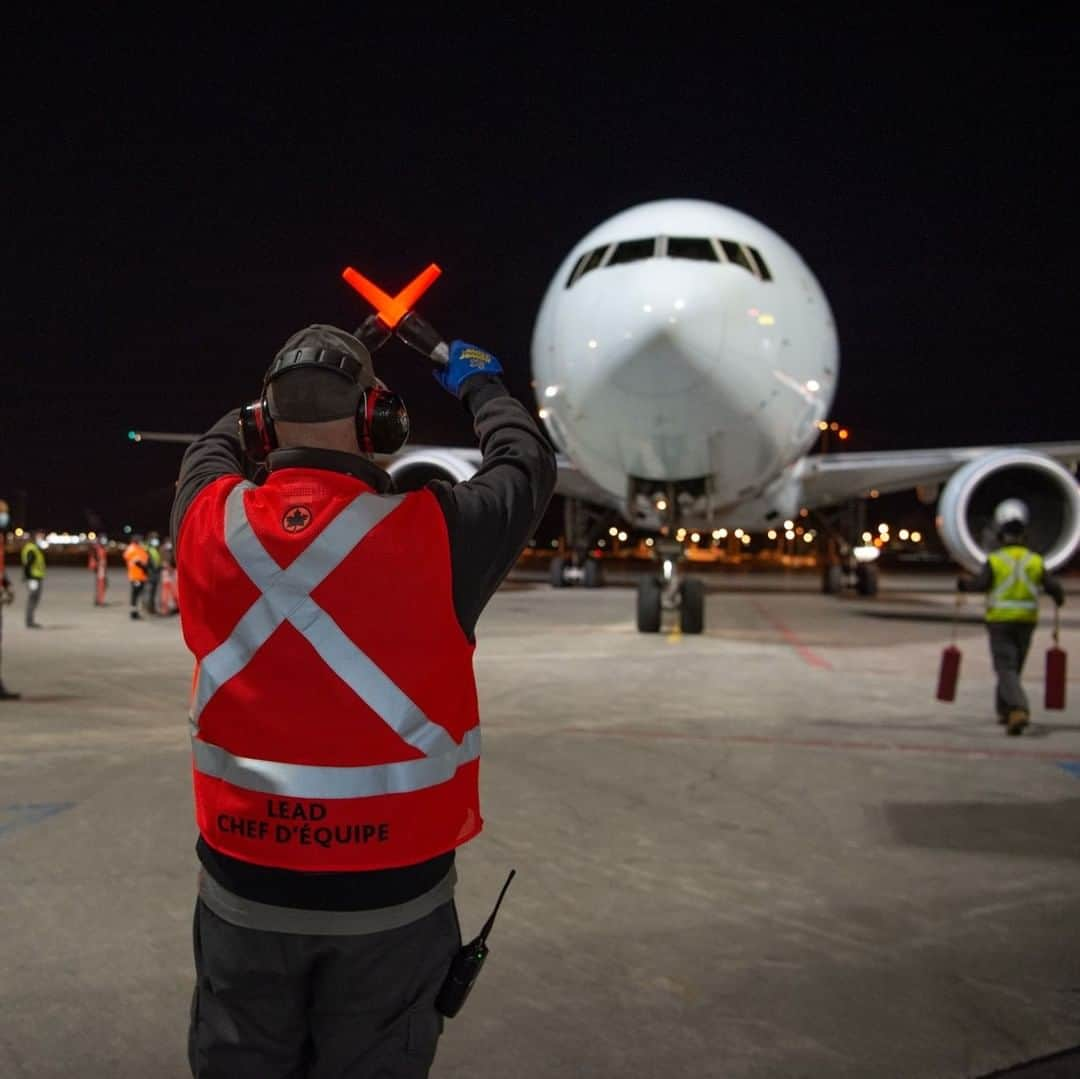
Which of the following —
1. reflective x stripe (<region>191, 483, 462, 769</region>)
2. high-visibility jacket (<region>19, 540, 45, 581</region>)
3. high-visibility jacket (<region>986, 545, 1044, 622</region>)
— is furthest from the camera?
high-visibility jacket (<region>19, 540, 45, 581</region>)

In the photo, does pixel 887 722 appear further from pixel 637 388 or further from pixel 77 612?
pixel 77 612

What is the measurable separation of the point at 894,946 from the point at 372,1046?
6.18 ft

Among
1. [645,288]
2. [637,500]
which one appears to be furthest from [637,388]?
[637,500]

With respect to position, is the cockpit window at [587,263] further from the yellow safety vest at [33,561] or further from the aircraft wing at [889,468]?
the yellow safety vest at [33,561]

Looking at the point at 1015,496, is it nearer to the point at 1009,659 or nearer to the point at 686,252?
the point at 686,252

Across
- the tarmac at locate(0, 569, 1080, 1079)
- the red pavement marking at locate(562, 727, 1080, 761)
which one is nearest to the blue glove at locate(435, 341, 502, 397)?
the tarmac at locate(0, 569, 1080, 1079)

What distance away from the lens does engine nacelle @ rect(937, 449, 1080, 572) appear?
12820 mm

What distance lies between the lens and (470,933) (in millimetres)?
3059

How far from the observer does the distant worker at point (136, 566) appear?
14039 mm

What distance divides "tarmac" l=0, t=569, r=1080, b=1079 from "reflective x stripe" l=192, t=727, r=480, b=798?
1022mm

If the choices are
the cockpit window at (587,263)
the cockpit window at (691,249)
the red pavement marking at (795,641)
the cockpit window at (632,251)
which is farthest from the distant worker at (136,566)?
the cockpit window at (691,249)

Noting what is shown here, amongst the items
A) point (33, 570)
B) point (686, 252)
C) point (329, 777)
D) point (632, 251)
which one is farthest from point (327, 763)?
point (33, 570)

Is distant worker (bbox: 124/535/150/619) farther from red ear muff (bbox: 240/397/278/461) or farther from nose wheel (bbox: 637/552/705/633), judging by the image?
red ear muff (bbox: 240/397/278/461)

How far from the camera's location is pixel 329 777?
1540mm
